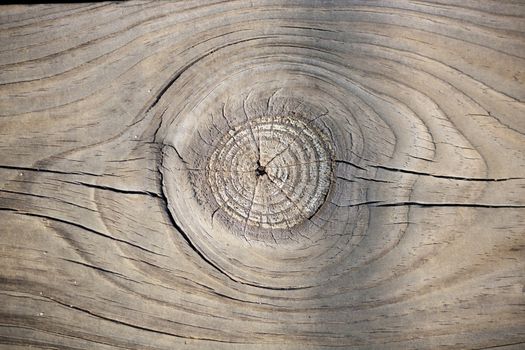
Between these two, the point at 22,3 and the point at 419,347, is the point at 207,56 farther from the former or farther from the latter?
the point at 419,347

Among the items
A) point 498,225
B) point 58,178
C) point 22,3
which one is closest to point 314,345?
point 498,225

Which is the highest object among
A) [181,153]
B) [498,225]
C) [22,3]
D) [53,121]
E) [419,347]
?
[22,3]

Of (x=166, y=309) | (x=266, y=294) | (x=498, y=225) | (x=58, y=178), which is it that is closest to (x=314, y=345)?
(x=266, y=294)

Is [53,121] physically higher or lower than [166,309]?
higher

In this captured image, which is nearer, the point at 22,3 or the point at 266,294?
the point at 266,294
